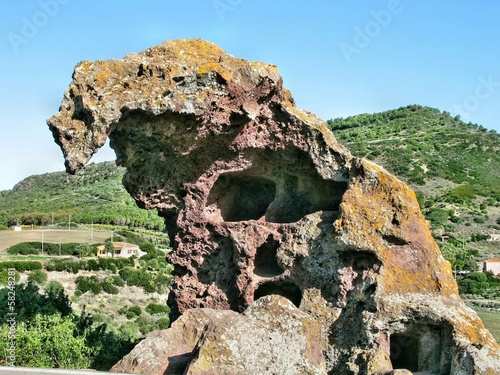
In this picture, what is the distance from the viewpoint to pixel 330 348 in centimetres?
988

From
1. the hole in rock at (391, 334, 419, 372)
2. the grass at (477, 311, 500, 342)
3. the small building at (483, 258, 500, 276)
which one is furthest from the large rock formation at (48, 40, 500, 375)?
the small building at (483, 258, 500, 276)

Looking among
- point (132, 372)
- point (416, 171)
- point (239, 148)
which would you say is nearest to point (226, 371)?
point (132, 372)

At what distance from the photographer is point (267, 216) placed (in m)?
12.0

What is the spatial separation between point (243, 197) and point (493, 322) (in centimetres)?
1173

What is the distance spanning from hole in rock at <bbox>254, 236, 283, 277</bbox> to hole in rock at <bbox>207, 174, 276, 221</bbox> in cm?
121

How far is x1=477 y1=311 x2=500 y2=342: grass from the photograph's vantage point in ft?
59.1

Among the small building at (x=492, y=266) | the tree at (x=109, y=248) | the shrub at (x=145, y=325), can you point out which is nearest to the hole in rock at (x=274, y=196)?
the shrub at (x=145, y=325)

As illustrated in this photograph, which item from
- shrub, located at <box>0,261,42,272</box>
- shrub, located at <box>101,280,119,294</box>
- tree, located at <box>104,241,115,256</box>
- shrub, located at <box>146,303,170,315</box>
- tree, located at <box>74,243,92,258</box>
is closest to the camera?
shrub, located at <box>146,303,170,315</box>

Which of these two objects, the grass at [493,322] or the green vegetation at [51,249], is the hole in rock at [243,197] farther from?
the green vegetation at [51,249]

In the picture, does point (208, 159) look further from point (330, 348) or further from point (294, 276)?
point (330, 348)

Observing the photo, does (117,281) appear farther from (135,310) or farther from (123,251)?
(123,251)

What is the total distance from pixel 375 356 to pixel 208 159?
4474mm

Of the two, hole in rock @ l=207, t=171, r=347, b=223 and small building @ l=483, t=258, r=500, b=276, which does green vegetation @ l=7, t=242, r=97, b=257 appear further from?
hole in rock @ l=207, t=171, r=347, b=223

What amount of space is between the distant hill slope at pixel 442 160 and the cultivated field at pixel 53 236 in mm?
28302
